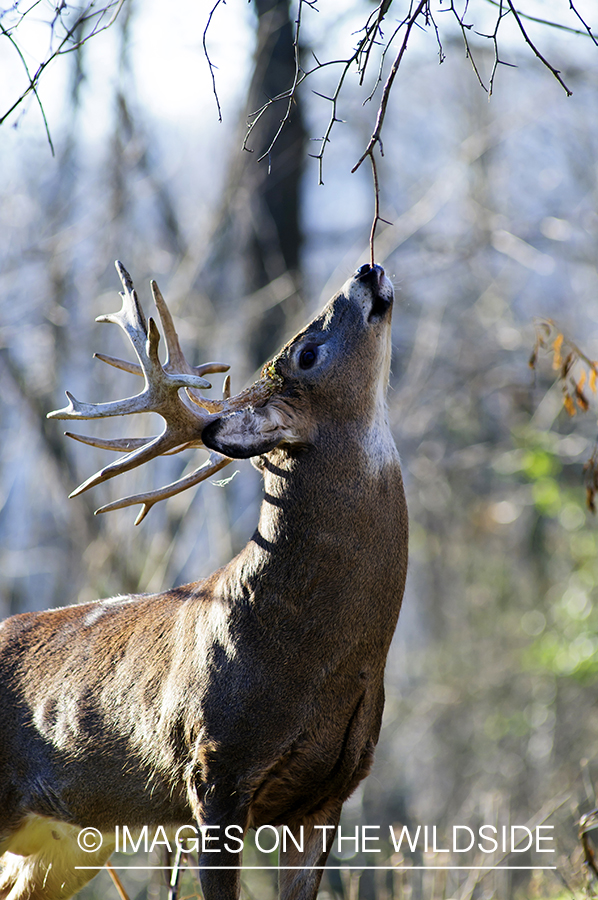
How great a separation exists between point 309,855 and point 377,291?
212 centimetres

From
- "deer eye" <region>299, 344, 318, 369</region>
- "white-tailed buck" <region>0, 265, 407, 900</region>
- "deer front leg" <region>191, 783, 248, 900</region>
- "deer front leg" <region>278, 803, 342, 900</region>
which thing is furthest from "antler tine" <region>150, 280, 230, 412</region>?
"deer front leg" <region>278, 803, 342, 900</region>

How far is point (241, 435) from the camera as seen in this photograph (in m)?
2.91

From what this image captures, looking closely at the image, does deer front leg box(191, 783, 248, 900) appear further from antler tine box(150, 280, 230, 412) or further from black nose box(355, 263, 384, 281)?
black nose box(355, 263, 384, 281)

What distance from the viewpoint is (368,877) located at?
35.3ft

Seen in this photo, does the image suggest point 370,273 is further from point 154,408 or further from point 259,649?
point 259,649

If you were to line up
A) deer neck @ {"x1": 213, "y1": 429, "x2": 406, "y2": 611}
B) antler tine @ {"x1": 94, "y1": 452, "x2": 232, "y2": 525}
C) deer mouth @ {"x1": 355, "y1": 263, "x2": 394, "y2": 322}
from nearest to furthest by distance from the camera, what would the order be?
1. deer neck @ {"x1": 213, "y1": 429, "x2": 406, "y2": 611}
2. antler tine @ {"x1": 94, "y1": 452, "x2": 232, "y2": 525}
3. deer mouth @ {"x1": 355, "y1": 263, "x2": 394, "y2": 322}

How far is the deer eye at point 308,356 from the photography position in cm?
326

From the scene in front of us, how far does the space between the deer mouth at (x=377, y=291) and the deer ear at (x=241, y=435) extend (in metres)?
0.66

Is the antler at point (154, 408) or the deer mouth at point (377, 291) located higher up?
the deer mouth at point (377, 291)

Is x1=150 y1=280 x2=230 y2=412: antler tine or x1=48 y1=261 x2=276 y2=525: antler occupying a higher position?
x1=150 y1=280 x2=230 y2=412: antler tine

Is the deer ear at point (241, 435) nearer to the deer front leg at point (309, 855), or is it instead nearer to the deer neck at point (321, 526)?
the deer neck at point (321, 526)

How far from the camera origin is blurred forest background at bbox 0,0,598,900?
850 centimetres

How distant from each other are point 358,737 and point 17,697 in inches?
60.6

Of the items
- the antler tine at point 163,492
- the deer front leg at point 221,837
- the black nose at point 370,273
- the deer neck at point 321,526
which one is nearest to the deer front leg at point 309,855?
the deer front leg at point 221,837
